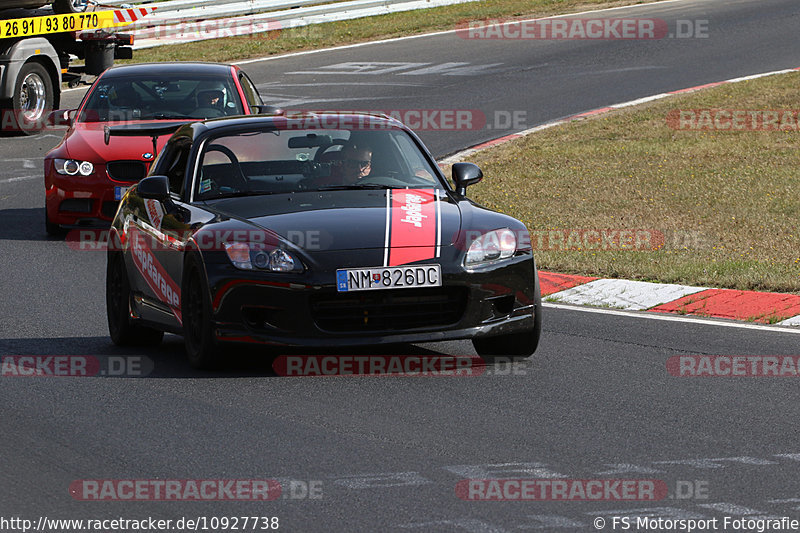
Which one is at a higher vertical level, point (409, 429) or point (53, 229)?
point (409, 429)

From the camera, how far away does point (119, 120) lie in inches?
608

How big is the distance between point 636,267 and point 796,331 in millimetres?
2565

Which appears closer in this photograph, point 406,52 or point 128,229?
point 128,229

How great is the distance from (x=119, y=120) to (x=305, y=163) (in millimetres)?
6419

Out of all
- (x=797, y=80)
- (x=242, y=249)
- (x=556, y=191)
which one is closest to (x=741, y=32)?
(x=797, y=80)

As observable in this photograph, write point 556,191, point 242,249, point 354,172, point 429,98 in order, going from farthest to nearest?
point 429,98 → point 556,191 → point 354,172 → point 242,249

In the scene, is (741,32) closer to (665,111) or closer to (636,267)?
(665,111)

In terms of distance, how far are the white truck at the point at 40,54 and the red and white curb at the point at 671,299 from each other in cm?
1187

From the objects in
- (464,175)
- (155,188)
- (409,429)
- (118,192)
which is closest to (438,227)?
(464,175)

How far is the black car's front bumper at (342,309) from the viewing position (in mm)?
8109

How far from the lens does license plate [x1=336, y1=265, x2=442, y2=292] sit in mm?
8070

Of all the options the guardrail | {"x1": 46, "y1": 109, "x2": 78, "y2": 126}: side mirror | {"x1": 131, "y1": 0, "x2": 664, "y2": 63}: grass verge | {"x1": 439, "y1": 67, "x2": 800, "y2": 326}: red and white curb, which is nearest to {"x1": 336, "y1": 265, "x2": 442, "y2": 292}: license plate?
{"x1": 439, "y1": 67, "x2": 800, "y2": 326}: red and white curb

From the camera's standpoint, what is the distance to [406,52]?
96.9 ft

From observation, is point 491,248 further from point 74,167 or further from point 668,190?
point 668,190
